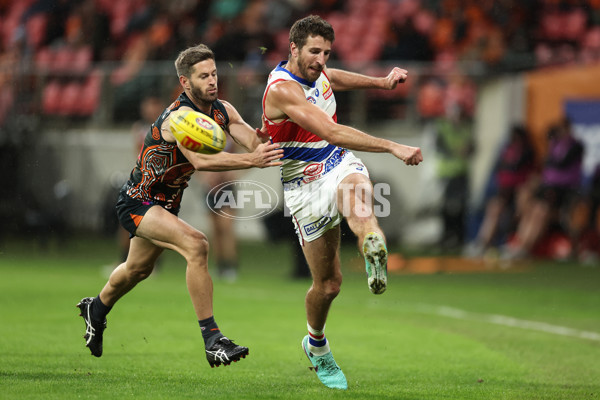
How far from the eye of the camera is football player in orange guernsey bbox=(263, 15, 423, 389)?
700 cm

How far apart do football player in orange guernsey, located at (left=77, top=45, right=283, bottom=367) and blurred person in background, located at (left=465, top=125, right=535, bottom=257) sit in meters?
10.1

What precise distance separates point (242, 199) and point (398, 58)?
541 centimetres

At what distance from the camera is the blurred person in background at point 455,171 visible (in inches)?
706

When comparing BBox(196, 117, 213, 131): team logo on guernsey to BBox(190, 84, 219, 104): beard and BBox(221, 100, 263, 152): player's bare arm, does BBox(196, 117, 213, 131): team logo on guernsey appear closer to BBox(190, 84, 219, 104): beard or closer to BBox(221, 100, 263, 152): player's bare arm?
BBox(190, 84, 219, 104): beard

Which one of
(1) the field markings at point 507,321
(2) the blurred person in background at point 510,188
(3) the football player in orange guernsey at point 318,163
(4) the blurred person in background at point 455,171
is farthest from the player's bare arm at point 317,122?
(4) the blurred person in background at point 455,171

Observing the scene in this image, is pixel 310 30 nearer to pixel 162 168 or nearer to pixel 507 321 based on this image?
pixel 162 168

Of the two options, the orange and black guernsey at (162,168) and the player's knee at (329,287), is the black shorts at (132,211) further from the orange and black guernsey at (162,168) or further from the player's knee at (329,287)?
the player's knee at (329,287)

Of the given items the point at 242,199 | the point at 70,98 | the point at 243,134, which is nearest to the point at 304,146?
the point at 243,134

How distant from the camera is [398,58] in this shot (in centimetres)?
1991

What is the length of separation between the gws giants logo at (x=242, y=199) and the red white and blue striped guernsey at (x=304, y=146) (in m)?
7.37

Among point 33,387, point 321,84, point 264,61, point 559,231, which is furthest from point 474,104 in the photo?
point 33,387

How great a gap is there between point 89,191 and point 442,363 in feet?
44.0

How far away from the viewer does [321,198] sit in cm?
729

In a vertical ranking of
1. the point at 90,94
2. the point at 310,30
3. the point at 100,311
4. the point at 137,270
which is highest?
the point at 310,30
